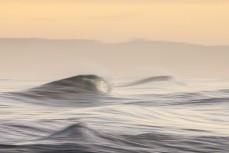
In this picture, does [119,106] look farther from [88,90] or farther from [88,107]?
[88,90]

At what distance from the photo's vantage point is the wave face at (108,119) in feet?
54.7

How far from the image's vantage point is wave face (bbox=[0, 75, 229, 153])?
54.7 ft

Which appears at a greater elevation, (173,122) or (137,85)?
(137,85)

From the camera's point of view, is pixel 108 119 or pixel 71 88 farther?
pixel 71 88

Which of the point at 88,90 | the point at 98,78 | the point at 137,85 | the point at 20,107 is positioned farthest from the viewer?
the point at 137,85

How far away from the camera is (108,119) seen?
21250mm

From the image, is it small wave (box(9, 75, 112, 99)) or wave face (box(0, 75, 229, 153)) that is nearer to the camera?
wave face (box(0, 75, 229, 153))

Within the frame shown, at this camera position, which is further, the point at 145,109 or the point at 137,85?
the point at 137,85

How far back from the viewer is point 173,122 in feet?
71.8

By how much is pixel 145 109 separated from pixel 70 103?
8.36 feet

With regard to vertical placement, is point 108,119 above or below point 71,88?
below

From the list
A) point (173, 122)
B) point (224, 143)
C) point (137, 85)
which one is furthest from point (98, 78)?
point (224, 143)

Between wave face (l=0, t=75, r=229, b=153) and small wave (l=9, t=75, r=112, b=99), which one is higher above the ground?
small wave (l=9, t=75, r=112, b=99)

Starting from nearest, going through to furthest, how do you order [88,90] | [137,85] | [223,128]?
[223,128], [88,90], [137,85]
